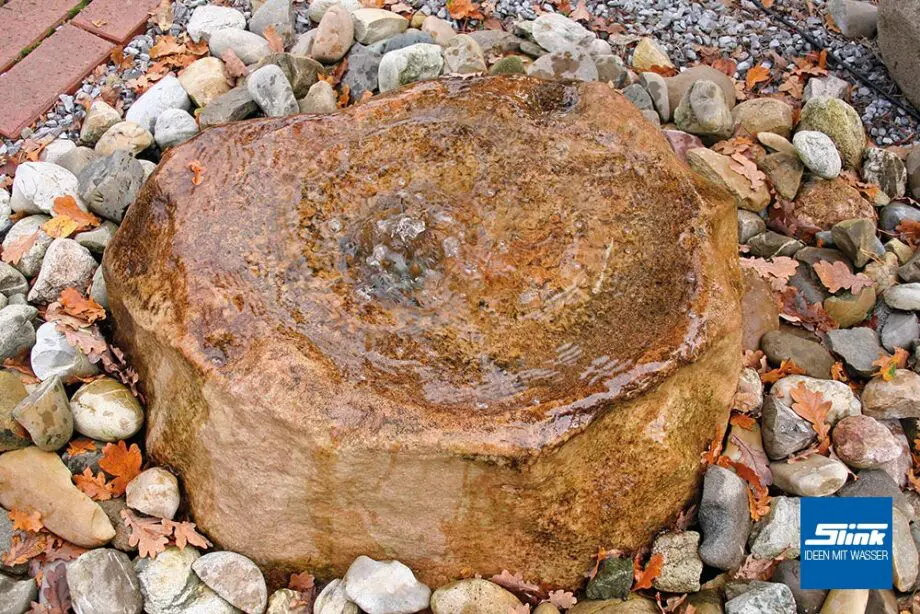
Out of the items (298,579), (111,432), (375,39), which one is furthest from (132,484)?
(375,39)

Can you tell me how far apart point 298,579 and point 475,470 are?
0.91 meters

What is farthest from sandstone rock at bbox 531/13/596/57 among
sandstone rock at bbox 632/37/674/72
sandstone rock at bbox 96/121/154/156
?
sandstone rock at bbox 96/121/154/156

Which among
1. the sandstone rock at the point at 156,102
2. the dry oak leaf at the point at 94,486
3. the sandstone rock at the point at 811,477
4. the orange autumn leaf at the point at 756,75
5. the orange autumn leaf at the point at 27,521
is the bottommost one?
the sandstone rock at the point at 811,477

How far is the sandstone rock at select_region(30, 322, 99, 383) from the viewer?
357 cm

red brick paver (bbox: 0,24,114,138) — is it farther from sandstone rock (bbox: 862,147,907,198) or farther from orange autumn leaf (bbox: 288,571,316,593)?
sandstone rock (bbox: 862,147,907,198)

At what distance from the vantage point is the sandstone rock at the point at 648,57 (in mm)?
5023

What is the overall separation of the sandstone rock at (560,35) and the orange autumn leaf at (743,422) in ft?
7.60

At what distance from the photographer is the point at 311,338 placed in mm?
3137

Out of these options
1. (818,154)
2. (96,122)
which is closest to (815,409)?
(818,154)

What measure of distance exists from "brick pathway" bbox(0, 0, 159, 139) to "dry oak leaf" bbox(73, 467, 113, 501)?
2139 mm

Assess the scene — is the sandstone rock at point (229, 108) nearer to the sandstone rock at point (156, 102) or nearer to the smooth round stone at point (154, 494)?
the sandstone rock at point (156, 102)

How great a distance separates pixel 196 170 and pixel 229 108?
3.82ft

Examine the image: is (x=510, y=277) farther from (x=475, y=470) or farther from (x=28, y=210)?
(x=28, y=210)

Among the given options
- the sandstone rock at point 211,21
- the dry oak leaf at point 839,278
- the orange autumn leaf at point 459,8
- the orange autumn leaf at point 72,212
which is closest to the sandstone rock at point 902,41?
the dry oak leaf at point 839,278
